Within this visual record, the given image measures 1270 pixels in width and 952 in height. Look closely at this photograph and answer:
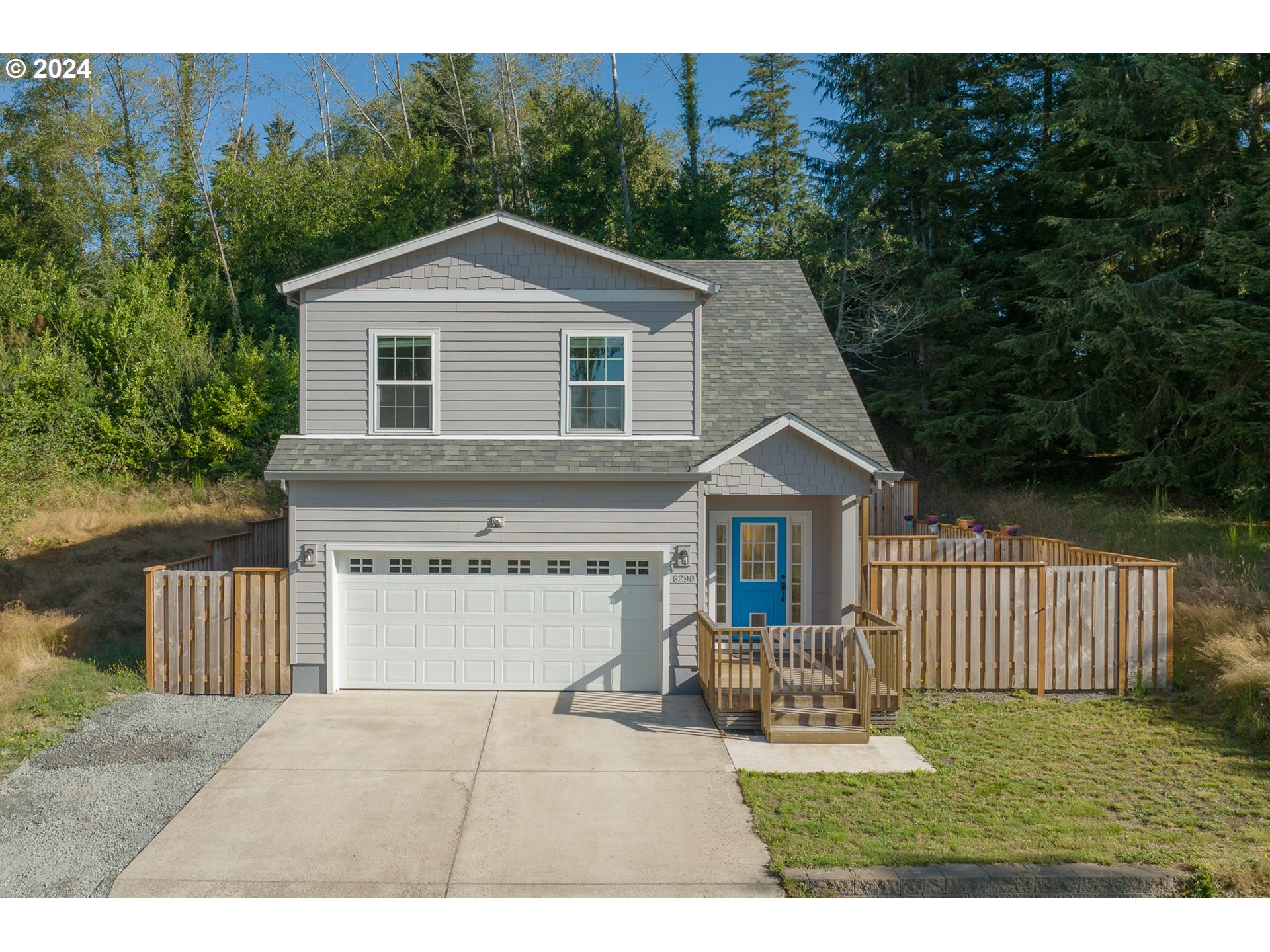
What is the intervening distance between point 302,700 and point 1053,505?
19.4 meters

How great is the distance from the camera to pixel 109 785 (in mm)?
7918

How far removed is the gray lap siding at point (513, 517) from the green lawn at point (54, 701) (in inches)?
111

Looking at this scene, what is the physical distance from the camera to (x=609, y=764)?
8.64 meters

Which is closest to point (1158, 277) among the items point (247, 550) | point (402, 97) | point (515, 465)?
point (515, 465)

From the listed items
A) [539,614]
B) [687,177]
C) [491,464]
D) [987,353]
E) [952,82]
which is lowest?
[539,614]

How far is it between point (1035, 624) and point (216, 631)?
10.8 m

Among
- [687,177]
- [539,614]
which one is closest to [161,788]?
[539,614]

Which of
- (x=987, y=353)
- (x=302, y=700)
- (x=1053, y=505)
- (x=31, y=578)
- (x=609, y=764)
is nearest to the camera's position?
(x=609, y=764)

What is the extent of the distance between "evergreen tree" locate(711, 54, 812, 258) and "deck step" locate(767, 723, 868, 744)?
76.0 feet

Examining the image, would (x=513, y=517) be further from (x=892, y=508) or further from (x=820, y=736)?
(x=892, y=508)

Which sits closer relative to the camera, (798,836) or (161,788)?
(798,836)

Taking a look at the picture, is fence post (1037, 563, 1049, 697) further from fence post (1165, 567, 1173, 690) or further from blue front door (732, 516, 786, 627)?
blue front door (732, 516, 786, 627)

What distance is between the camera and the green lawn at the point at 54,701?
8.92 meters
